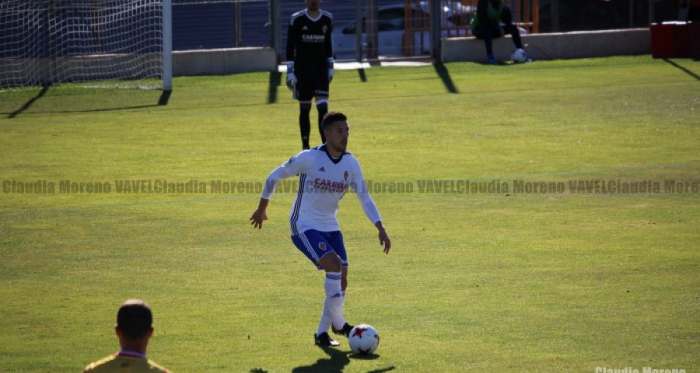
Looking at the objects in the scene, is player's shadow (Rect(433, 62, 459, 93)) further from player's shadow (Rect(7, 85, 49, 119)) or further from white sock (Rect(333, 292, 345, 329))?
white sock (Rect(333, 292, 345, 329))

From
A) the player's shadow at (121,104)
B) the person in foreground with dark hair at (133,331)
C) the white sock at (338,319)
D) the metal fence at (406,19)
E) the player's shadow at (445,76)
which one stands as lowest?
the white sock at (338,319)

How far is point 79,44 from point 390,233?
53.1ft

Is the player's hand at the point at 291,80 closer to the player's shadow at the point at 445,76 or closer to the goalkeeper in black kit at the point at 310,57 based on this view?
the goalkeeper in black kit at the point at 310,57

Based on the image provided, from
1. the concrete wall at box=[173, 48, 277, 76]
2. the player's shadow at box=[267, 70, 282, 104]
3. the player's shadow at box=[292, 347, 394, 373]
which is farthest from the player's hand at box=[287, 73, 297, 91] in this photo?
the concrete wall at box=[173, 48, 277, 76]

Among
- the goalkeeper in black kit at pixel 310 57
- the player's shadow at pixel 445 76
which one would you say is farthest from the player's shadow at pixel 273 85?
the goalkeeper in black kit at pixel 310 57

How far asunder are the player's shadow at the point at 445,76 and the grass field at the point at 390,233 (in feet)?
3.12

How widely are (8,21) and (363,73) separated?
28.6 ft

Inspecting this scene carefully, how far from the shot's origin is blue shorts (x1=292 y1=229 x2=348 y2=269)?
26.4 ft

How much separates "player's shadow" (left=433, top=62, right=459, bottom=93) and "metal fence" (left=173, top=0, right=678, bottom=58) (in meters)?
2.49

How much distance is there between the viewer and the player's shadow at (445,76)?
24.2 metres

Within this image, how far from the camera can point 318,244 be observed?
806cm

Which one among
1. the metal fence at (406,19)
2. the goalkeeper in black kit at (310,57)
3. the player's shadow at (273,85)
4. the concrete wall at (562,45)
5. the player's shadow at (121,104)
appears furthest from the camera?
the metal fence at (406,19)

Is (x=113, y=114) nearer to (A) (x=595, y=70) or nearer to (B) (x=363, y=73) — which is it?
(B) (x=363, y=73)

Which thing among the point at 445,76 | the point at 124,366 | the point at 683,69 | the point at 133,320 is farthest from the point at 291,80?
the point at 683,69
